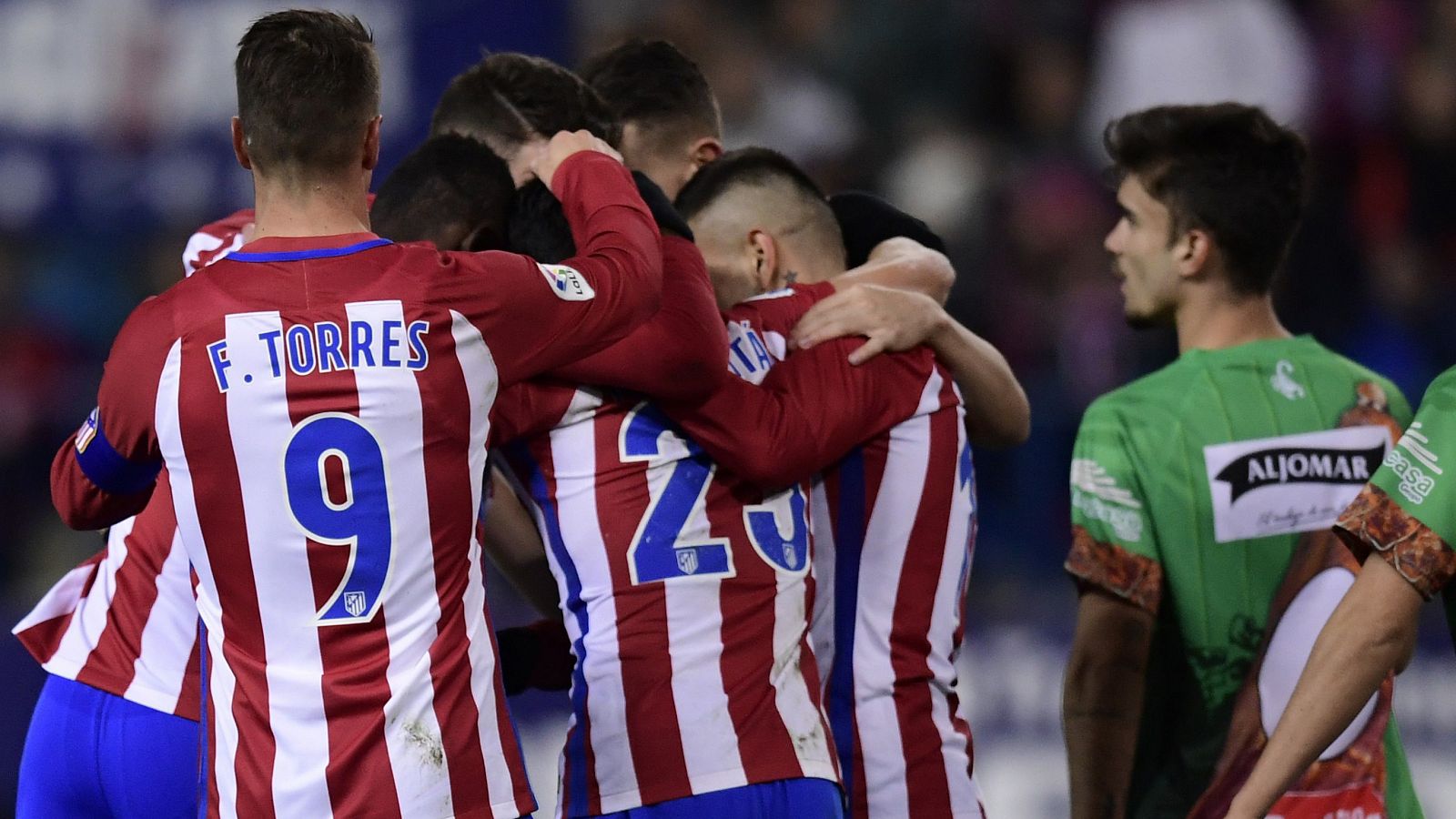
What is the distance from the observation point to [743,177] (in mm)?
3428

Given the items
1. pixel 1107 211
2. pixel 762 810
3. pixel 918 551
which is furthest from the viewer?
pixel 1107 211

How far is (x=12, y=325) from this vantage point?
7.57 meters

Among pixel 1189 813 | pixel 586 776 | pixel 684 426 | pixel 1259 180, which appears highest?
pixel 1259 180

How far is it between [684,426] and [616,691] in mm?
463

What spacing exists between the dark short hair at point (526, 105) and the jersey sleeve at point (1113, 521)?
1.23 m

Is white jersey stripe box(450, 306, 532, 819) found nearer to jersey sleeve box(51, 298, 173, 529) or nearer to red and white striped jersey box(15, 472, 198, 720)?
jersey sleeve box(51, 298, 173, 529)

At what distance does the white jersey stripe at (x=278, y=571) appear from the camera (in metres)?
2.46

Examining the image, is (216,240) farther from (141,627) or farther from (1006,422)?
(1006,422)


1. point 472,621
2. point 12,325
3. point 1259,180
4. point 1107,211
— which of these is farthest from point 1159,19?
point 472,621

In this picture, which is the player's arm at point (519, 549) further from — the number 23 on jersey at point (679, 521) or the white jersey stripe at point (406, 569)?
A: the white jersey stripe at point (406, 569)

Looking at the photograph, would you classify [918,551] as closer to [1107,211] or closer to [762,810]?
[762,810]

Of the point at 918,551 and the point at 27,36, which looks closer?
the point at 918,551

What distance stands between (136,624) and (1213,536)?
2156 mm

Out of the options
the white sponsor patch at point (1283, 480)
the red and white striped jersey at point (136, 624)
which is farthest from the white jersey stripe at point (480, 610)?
the white sponsor patch at point (1283, 480)
